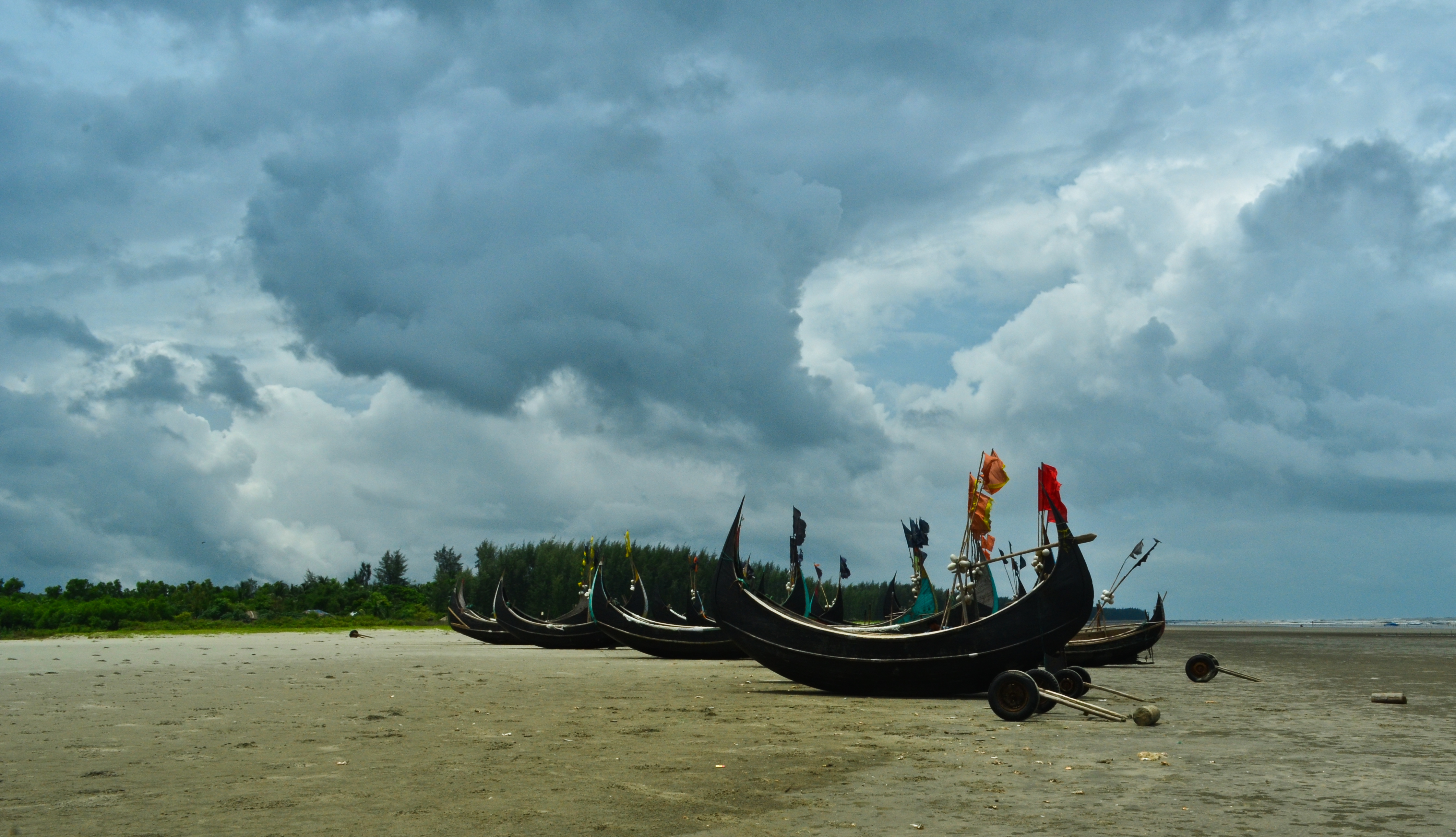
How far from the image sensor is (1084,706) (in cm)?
1245

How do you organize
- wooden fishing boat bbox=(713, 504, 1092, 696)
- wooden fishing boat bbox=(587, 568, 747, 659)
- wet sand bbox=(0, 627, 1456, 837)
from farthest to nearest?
wooden fishing boat bbox=(587, 568, 747, 659) → wooden fishing boat bbox=(713, 504, 1092, 696) → wet sand bbox=(0, 627, 1456, 837)

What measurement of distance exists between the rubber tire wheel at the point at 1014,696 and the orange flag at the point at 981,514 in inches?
A: 220

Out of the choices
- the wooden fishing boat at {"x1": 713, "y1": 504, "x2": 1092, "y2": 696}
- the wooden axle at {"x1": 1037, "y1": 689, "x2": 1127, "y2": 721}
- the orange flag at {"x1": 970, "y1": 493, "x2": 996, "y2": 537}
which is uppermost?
the orange flag at {"x1": 970, "y1": 493, "x2": 996, "y2": 537}

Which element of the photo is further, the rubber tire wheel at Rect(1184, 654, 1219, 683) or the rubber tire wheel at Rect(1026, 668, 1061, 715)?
the rubber tire wheel at Rect(1184, 654, 1219, 683)

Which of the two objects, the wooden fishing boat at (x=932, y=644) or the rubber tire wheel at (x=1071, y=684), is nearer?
the rubber tire wheel at (x=1071, y=684)

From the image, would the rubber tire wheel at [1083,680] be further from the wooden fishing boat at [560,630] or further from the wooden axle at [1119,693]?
the wooden fishing boat at [560,630]

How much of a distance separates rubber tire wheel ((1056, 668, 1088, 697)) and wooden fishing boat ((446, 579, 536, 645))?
33.0m

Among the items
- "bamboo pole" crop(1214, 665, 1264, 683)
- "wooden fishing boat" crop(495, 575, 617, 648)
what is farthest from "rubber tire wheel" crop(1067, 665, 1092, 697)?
"wooden fishing boat" crop(495, 575, 617, 648)

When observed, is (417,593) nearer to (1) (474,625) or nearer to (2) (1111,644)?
(1) (474,625)

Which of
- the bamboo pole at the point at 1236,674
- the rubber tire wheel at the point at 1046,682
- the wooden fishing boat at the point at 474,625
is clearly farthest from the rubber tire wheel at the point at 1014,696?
the wooden fishing boat at the point at 474,625

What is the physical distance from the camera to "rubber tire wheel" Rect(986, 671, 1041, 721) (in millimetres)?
12836

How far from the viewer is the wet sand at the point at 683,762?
698 cm

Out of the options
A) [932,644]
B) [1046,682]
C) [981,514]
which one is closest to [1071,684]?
[1046,682]

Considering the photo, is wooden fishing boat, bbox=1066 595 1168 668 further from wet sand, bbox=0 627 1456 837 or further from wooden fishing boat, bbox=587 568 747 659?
wooden fishing boat, bbox=587 568 747 659
